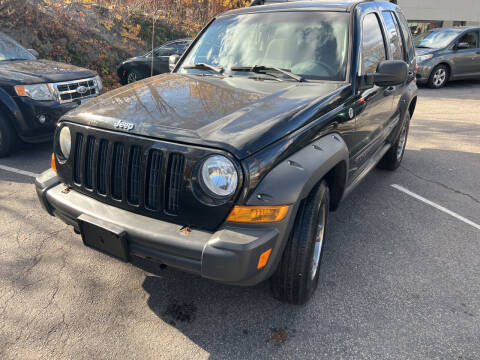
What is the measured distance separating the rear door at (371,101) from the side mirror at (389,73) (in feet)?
0.35

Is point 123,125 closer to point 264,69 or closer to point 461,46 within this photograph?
point 264,69

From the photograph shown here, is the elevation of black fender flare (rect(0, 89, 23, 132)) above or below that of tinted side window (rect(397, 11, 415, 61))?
below

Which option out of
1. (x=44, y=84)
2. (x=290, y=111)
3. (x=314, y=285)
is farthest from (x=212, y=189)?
(x=44, y=84)

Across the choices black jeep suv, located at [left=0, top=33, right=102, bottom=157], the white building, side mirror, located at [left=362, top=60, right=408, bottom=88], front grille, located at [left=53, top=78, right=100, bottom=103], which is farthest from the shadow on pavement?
the white building

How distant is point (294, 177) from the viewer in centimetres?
206

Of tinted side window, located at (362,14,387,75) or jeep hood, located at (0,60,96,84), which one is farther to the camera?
jeep hood, located at (0,60,96,84)

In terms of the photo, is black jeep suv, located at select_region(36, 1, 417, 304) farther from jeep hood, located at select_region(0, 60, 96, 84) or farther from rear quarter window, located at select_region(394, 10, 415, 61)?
jeep hood, located at select_region(0, 60, 96, 84)

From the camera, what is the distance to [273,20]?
3.37 m

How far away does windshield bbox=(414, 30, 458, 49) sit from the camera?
11773mm

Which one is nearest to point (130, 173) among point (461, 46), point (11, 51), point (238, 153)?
point (238, 153)

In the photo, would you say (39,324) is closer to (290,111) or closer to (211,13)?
(290,111)

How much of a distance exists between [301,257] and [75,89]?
456 cm

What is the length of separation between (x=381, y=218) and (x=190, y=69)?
7.88 ft

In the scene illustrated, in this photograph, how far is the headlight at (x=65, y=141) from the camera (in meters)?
2.51
